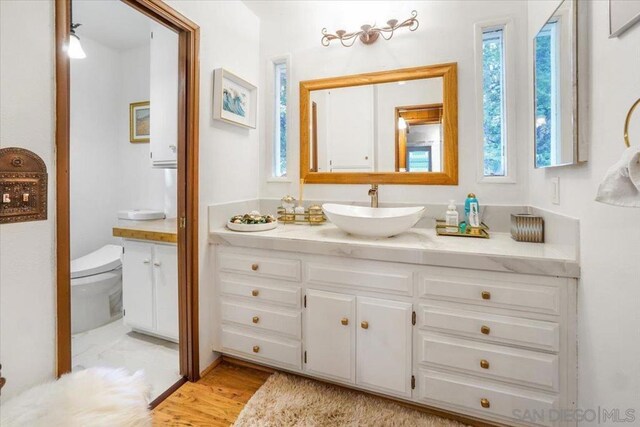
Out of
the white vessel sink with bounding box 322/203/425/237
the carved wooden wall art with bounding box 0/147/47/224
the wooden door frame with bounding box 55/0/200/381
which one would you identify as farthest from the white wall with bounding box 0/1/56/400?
the white vessel sink with bounding box 322/203/425/237

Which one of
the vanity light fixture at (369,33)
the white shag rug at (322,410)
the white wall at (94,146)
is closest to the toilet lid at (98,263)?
the white wall at (94,146)

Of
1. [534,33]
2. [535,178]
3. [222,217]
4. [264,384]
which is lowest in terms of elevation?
[264,384]

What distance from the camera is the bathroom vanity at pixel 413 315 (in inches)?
47.5

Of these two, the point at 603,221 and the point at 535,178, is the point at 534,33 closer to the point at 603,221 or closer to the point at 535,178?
the point at 535,178

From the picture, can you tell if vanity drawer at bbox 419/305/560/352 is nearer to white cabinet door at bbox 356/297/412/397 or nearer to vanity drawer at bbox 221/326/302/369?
white cabinet door at bbox 356/297/412/397

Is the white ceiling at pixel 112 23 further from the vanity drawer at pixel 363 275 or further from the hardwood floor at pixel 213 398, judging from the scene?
the hardwood floor at pixel 213 398

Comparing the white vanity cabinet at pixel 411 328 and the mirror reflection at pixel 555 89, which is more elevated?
the mirror reflection at pixel 555 89

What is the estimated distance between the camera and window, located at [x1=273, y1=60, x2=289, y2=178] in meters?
2.32

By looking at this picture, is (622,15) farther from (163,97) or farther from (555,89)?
(163,97)

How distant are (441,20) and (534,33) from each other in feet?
1.76

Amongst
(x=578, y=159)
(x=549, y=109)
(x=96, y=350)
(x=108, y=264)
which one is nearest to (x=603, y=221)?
(x=578, y=159)

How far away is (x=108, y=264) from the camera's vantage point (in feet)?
8.07

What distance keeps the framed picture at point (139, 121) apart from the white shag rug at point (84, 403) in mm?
2646

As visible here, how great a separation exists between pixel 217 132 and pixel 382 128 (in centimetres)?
109
